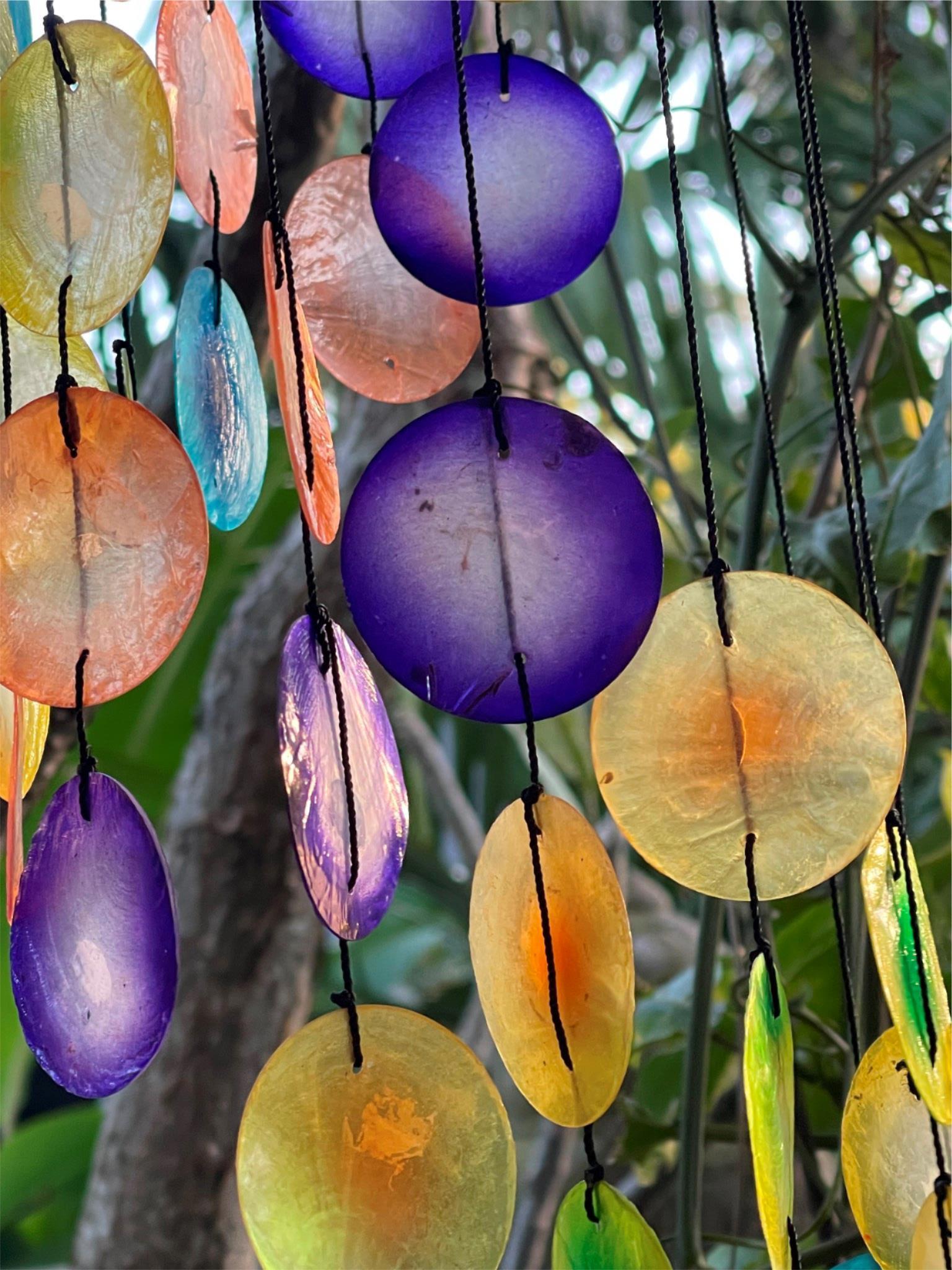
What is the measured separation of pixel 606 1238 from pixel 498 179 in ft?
0.81

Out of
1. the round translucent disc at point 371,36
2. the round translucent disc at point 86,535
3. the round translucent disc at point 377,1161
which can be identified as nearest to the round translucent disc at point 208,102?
the round translucent disc at point 371,36

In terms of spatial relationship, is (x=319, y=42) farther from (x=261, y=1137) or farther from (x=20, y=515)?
(x=261, y=1137)

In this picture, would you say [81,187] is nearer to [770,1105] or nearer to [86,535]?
[86,535]

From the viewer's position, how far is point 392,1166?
259 millimetres

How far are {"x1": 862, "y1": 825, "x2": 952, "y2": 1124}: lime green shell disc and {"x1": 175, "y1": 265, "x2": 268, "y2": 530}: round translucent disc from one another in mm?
192

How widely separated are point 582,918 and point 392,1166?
0.06 m

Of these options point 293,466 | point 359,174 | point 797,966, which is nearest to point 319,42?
point 359,174

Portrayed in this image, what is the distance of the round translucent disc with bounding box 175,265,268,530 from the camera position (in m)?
0.35

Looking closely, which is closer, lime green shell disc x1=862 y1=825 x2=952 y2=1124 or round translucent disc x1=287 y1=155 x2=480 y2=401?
lime green shell disc x1=862 y1=825 x2=952 y2=1124

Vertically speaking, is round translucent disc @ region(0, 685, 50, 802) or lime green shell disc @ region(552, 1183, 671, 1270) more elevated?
round translucent disc @ region(0, 685, 50, 802)

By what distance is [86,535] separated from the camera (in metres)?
0.27

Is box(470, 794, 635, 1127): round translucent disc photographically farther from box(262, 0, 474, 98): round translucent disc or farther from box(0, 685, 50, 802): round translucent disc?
box(262, 0, 474, 98): round translucent disc

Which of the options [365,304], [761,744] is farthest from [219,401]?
[761,744]

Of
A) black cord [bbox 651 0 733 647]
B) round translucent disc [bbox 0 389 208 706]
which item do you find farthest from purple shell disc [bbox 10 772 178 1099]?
black cord [bbox 651 0 733 647]
